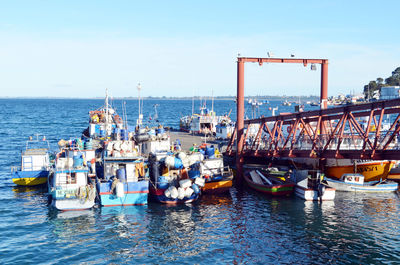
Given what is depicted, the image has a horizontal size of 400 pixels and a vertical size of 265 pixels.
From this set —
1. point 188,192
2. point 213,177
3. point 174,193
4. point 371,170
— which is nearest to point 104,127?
point 213,177

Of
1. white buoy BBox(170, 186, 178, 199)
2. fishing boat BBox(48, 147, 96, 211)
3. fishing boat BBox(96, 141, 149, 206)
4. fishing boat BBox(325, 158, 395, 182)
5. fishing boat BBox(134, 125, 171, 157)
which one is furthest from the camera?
fishing boat BBox(134, 125, 171, 157)

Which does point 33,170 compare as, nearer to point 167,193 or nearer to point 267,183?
point 167,193

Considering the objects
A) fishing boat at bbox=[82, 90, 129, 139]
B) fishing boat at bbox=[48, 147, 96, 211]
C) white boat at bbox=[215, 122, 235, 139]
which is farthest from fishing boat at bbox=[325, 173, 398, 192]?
white boat at bbox=[215, 122, 235, 139]

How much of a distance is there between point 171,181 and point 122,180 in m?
4.63

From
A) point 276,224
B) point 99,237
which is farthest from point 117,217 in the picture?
point 276,224

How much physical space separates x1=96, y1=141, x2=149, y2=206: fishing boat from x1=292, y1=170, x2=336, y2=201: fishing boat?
14868mm

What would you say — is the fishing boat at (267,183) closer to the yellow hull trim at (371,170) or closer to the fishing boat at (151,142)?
the yellow hull trim at (371,170)

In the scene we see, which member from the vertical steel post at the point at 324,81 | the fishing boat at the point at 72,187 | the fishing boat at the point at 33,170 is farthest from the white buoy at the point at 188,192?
the vertical steel post at the point at 324,81

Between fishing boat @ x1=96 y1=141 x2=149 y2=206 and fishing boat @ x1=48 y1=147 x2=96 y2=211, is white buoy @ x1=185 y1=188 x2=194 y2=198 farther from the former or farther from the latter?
fishing boat @ x1=48 y1=147 x2=96 y2=211

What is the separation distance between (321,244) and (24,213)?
79.7 ft

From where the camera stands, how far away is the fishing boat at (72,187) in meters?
35.4

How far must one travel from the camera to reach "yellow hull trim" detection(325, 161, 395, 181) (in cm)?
4350

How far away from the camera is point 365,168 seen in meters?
43.7

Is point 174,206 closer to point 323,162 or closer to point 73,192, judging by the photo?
point 73,192
